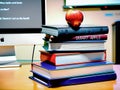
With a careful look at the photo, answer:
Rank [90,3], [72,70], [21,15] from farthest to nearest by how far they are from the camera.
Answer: [90,3], [21,15], [72,70]

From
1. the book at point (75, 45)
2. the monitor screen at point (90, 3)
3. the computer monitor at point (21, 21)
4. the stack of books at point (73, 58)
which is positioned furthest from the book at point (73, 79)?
the monitor screen at point (90, 3)

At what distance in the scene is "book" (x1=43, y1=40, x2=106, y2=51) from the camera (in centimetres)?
97

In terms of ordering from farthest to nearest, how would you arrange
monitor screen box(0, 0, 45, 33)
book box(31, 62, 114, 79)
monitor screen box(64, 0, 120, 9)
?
monitor screen box(64, 0, 120, 9)
monitor screen box(0, 0, 45, 33)
book box(31, 62, 114, 79)

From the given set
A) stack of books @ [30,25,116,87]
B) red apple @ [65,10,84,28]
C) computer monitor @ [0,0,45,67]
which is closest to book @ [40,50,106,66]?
stack of books @ [30,25,116,87]

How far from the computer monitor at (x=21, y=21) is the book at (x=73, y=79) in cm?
29

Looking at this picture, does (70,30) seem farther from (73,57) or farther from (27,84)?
(27,84)

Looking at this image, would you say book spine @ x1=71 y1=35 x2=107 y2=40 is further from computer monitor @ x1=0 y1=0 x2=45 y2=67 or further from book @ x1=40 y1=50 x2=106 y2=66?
computer monitor @ x1=0 y1=0 x2=45 y2=67

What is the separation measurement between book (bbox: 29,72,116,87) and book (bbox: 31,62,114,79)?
0.01m

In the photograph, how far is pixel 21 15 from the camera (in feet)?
4.29

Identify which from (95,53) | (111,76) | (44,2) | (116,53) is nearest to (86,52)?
(95,53)

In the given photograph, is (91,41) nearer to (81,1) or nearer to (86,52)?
(86,52)

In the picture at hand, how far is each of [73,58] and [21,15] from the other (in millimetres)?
438

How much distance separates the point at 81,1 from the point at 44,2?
16.9 inches

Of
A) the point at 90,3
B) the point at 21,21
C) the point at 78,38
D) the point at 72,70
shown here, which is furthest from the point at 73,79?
the point at 90,3
